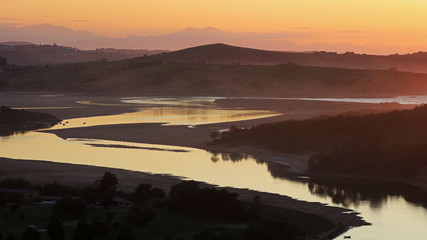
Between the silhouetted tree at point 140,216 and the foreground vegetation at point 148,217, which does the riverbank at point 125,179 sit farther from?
the silhouetted tree at point 140,216

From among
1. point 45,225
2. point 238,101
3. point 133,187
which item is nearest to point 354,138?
point 133,187

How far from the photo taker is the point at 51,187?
158 feet

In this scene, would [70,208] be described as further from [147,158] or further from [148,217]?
[147,158]

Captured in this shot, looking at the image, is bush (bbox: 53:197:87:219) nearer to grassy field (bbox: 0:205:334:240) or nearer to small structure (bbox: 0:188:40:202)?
grassy field (bbox: 0:205:334:240)

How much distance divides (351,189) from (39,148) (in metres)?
34.5

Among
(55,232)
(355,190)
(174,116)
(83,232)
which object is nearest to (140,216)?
(83,232)

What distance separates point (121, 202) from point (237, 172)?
1779cm

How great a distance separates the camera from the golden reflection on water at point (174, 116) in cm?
10419

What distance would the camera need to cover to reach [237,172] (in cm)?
6125

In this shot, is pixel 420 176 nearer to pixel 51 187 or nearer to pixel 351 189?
pixel 351 189

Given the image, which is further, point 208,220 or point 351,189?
point 351,189

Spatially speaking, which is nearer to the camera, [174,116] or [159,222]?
[159,222]

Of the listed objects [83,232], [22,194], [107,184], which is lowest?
[22,194]

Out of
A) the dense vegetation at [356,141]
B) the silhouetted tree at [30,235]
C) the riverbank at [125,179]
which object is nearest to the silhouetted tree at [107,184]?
the riverbank at [125,179]
